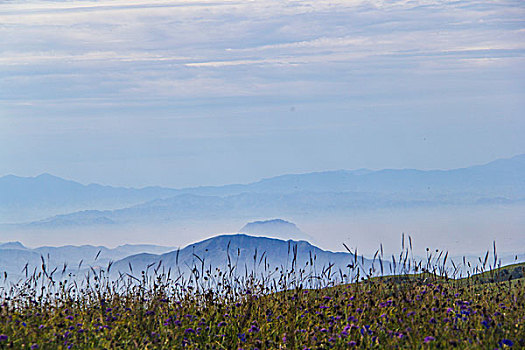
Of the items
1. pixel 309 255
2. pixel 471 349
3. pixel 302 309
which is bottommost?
pixel 471 349

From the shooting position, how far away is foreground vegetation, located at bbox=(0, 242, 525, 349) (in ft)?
20.3

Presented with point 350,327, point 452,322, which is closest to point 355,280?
point 452,322

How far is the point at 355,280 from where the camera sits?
8.97 metres

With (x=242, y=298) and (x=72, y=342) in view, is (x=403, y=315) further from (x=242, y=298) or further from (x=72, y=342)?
(x=72, y=342)

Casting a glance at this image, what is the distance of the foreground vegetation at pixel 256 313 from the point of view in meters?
6.19

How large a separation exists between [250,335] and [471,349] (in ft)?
7.46

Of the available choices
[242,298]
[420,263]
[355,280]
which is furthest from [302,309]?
[420,263]

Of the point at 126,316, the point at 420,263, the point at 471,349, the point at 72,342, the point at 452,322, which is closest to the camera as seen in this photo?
the point at 471,349

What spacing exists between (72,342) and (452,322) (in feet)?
12.8

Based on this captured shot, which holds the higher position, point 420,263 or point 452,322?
point 420,263

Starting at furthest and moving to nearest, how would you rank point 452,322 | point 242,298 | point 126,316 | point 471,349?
1. point 242,298
2. point 126,316
3. point 452,322
4. point 471,349

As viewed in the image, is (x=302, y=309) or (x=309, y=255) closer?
(x=302, y=309)

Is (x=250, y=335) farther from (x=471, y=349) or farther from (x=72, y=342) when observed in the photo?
(x=471, y=349)

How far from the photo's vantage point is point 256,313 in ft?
24.9
